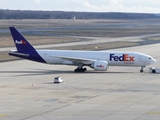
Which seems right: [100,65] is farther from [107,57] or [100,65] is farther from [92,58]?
[92,58]

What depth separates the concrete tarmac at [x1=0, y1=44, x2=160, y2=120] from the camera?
3500 centimetres

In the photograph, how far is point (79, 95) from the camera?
44.2 metres

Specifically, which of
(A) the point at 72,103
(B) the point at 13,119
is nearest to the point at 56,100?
(A) the point at 72,103

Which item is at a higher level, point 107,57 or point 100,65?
point 107,57

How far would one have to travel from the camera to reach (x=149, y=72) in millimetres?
63500

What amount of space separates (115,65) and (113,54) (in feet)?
5.21

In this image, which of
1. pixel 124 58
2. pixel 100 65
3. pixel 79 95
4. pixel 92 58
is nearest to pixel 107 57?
pixel 100 65

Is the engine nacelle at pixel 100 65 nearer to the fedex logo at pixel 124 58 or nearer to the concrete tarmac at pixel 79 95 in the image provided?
the concrete tarmac at pixel 79 95

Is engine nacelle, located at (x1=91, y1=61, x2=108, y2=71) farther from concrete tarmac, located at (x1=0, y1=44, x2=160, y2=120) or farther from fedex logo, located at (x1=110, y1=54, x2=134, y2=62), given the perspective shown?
fedex logo, located at (x1=110, y1=54, x2=134, y2=62)

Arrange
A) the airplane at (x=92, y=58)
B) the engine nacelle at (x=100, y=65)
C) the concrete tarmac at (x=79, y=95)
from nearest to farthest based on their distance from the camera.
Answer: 1. the concrete tarmac at (x=79, y=95)
2. the engine nacelle at (x=100, y=65)
3. the airplane at (x=92, y=58)

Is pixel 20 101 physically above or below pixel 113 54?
below

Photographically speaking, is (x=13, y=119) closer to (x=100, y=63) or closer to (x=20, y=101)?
(x=20, y=101)

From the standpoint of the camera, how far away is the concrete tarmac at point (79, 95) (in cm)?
3500

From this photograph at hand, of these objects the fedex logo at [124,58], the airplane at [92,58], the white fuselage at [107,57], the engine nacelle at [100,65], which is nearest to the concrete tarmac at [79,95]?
the engine nacelle at [100,65]
